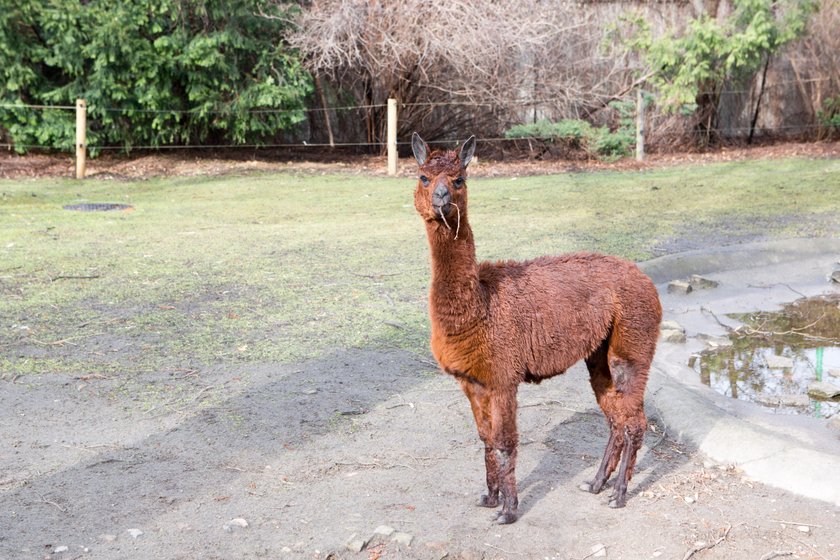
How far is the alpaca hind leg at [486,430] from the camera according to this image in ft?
14.5

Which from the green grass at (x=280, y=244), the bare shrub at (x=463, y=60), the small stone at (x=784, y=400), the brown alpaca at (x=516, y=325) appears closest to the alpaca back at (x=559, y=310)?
the brown alpaca at (x=516, y=325)

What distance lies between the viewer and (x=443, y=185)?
4113 mm

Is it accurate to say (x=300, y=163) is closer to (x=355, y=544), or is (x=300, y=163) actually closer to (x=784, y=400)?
(x=784, y=400)


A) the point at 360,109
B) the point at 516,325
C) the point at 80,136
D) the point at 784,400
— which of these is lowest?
the point at 784,400

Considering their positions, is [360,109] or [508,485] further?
[360,109]

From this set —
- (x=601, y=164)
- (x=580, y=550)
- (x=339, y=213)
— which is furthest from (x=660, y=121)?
(x=580, y=550)

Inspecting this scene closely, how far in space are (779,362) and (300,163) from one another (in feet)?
47.8

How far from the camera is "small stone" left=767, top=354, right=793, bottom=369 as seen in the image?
697 centimetres

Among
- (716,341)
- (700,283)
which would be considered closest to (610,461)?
(716,341)

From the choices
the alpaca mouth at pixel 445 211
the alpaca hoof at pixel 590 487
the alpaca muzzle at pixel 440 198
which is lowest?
the alpaca hoof at pixel 590 487

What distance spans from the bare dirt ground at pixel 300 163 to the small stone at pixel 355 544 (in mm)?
14505

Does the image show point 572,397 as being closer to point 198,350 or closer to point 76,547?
point 198,350

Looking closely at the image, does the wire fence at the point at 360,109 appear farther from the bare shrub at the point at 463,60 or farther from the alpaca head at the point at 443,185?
the alpaca head at the point at 443,185

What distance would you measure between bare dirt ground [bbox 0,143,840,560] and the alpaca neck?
38.3 inches
